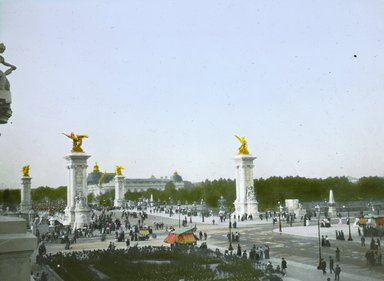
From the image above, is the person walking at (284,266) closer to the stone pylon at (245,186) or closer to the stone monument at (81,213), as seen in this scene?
the stone monument at (81,213)

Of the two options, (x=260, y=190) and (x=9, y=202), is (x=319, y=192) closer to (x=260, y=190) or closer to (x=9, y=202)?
(x=260, y=190)

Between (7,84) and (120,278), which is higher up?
(7,84)

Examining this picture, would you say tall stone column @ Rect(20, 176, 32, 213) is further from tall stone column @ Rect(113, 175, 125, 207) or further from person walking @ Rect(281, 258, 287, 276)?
person walking @ Rect(281, 258, 287, 276)

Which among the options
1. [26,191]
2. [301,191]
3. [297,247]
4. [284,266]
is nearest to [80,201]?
[297,247]

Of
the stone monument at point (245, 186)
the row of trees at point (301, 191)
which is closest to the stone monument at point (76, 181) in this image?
the stone monument at point (245, 186)

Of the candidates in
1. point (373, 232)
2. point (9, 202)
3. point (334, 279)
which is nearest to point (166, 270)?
point (334, 279)

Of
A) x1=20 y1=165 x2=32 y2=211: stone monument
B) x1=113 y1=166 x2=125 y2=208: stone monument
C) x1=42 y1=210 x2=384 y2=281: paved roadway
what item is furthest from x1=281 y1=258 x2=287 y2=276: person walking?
x1=113 y1=166 x2=125 y2=208: stone monument
